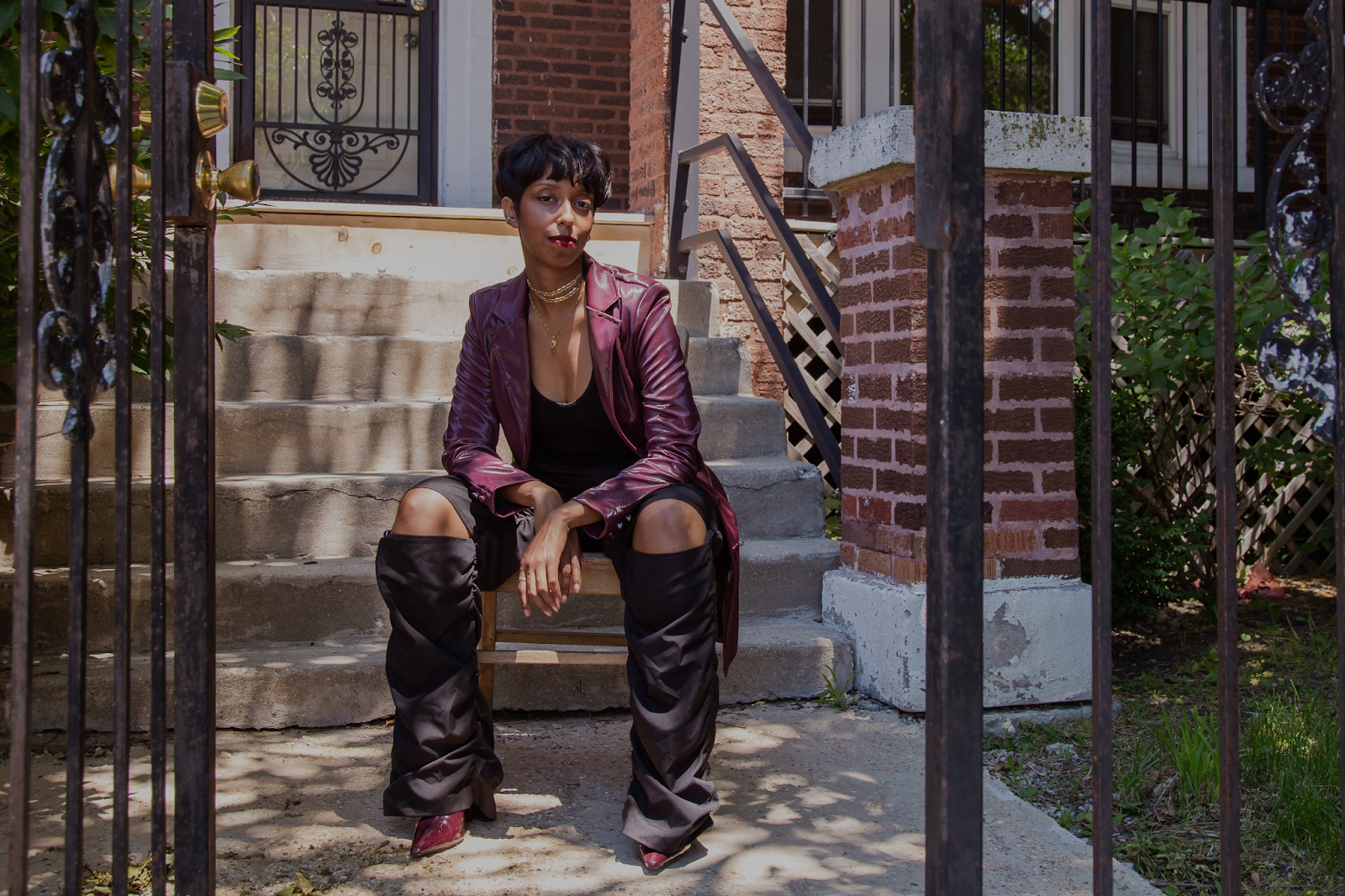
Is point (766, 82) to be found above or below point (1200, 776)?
above

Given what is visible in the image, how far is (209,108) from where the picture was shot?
133 cm

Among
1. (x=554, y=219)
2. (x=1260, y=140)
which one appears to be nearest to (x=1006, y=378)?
(x=554, y=219)

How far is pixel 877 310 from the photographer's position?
127 inches

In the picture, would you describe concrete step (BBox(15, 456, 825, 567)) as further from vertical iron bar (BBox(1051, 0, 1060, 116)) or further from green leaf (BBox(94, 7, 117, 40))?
vertical iron bar (BBox(1051, 0, 1060, 116))

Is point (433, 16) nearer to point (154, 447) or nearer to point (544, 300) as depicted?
point (544, 300)

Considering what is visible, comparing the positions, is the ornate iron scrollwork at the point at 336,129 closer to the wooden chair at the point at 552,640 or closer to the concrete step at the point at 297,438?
the concrete step at the point at 297,438

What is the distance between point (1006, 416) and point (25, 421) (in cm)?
250

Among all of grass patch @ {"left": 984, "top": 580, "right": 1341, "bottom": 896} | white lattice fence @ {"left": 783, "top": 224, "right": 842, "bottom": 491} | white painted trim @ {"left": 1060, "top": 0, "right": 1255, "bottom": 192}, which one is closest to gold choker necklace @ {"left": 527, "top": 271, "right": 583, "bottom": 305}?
A: grass patch @ {"left": 984, "top": 580, "right": 1341, "bottom": 896}

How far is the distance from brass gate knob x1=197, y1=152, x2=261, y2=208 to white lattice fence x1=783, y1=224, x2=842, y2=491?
12.2ft

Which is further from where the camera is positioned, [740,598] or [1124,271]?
[1124,271]

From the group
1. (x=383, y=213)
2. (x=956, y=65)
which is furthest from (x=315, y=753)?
(x=383, y=213)

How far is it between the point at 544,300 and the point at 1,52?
4.26ft

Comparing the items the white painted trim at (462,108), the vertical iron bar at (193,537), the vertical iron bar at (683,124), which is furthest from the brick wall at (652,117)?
the vertical iron bar at (193,537)

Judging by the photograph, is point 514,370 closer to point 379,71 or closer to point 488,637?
point 488,637
